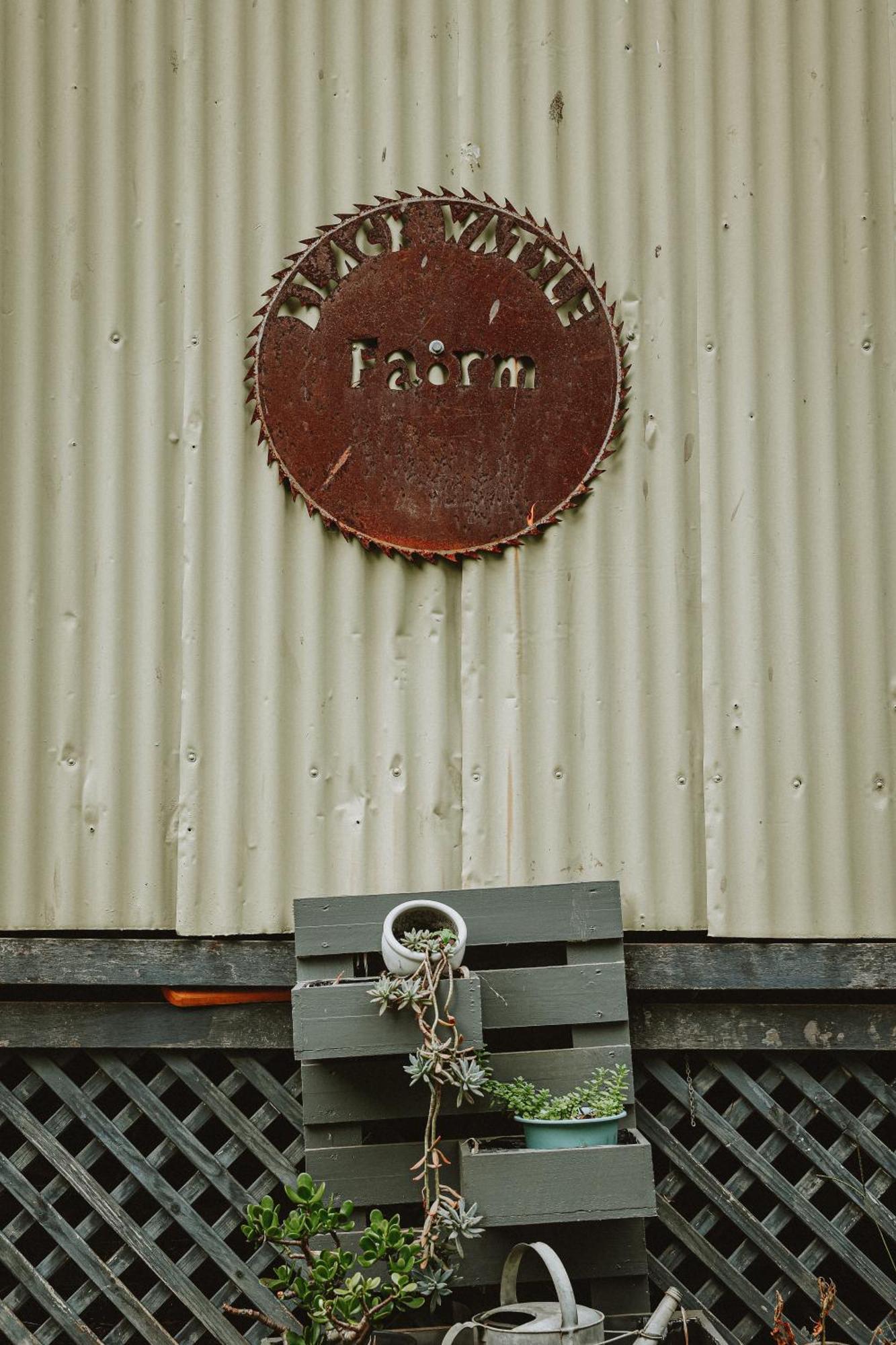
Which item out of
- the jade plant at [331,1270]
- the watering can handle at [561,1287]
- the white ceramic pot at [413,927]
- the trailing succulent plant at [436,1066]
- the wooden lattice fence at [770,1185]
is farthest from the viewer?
the wooden lattice fence at [770,1185]

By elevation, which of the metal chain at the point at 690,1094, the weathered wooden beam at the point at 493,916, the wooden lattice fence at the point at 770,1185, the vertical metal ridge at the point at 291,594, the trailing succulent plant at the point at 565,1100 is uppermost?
the vertical metal ridge at the point at 291,594

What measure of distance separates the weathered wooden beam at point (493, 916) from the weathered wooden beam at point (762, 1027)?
1.30 ft

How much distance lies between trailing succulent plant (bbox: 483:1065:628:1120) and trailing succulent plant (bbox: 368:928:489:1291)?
4.7 inches

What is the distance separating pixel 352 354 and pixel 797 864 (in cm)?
211

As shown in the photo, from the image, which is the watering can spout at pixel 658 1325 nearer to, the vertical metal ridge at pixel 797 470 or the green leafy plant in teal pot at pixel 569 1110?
the green leafy plant in teal pot at pixel 569 1110

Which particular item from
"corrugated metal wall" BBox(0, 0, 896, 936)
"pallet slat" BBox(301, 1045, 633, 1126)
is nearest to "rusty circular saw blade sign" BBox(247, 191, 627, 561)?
"corrugated metal wall" BBox(0, 0, 896, 936)

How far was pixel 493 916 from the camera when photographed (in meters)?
3.54

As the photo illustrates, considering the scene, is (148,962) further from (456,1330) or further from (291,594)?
(456,1330)

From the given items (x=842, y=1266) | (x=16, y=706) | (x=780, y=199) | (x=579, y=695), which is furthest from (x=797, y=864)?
(x=16, y=706)

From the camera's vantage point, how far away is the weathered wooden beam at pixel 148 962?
12.2 ft

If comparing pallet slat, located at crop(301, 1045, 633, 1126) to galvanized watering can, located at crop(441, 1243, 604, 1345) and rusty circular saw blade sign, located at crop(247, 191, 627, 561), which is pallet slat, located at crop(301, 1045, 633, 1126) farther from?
rusty circular saw blade sign, located at crop(247, 191, 627, 561)

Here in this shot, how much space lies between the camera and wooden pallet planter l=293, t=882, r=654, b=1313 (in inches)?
129

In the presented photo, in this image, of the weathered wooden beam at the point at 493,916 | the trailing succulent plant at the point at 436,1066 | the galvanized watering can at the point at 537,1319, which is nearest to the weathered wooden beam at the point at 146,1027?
the weathered wooden beam at the point at 493,916

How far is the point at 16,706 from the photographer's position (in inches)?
150
